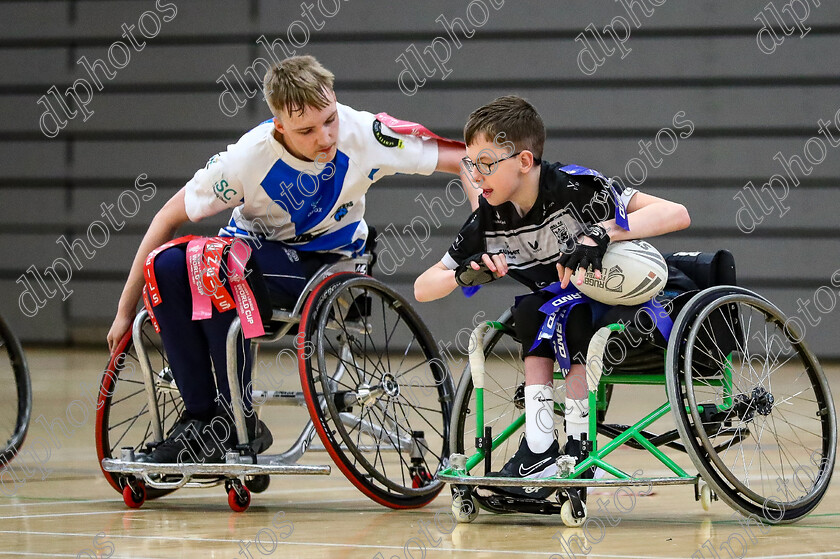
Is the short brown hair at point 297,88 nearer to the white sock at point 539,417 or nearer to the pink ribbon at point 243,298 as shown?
the pink ribbon at point 243,298

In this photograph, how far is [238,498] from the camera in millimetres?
2523

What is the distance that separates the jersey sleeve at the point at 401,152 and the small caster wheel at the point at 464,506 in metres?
0.93

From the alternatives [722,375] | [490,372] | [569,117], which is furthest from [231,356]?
[569,117]

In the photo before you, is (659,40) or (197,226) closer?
(659,40)

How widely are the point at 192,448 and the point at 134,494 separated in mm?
218

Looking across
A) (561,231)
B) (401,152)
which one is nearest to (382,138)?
(401,152)

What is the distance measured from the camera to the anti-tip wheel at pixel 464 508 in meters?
2.31

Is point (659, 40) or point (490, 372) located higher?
point (659, 40)

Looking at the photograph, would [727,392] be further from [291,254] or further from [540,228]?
[291,254]

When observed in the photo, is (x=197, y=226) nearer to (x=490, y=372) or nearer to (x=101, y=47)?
(x=101, y=47)

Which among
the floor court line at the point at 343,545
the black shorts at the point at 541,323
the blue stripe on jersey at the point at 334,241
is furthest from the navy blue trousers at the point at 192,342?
the black shorts at the point at 541,323

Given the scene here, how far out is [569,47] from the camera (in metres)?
8.15

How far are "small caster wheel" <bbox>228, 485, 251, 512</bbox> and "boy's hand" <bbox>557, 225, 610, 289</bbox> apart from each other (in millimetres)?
920

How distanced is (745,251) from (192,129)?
14.7ft
